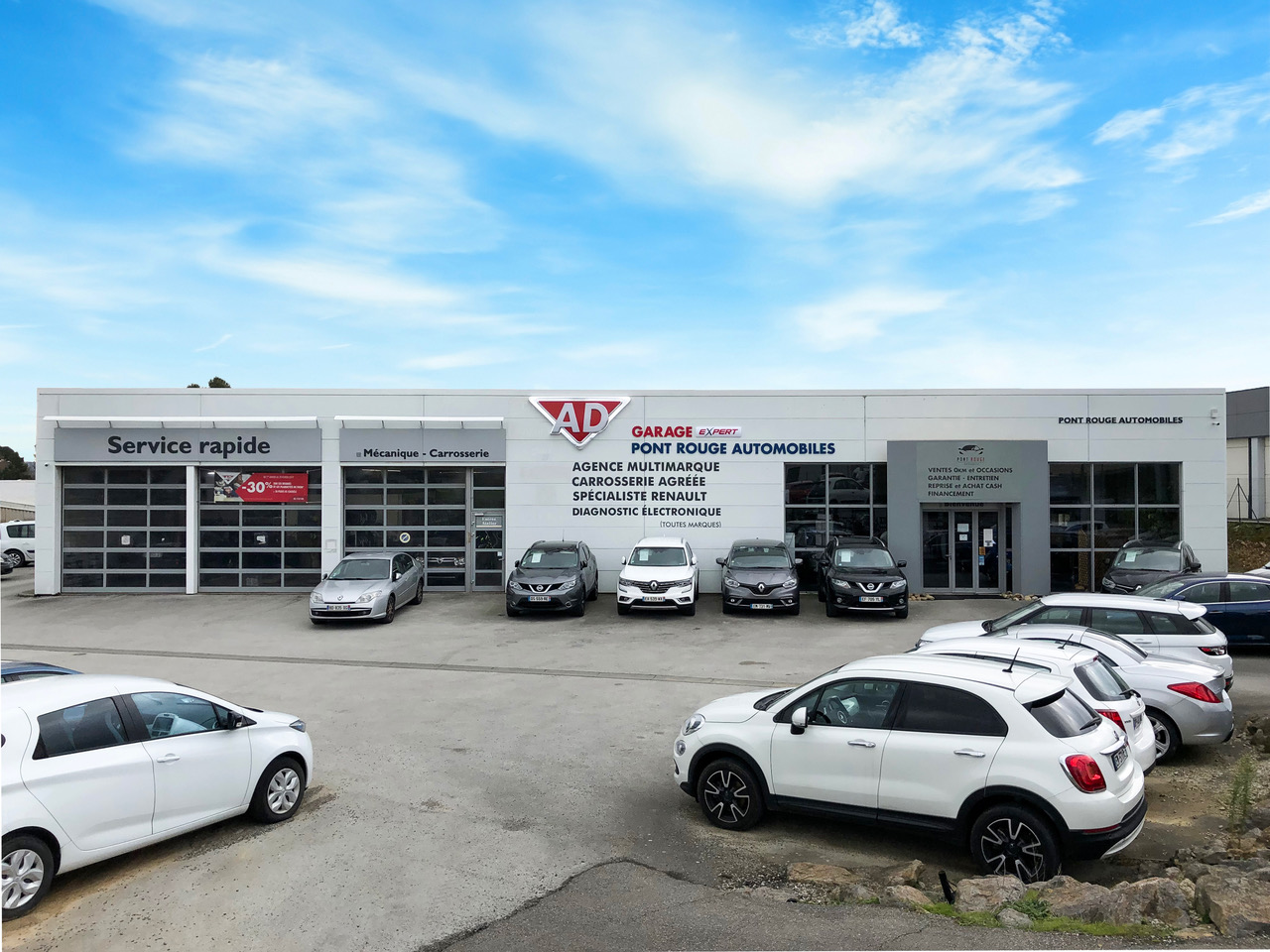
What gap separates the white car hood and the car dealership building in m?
15.7

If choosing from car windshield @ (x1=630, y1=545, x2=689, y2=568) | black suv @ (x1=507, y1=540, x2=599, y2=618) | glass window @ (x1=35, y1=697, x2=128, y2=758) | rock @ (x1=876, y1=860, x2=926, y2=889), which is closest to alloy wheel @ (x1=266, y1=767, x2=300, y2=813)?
glass window @ (x1=35, y1=697, x2=128, y2=758)

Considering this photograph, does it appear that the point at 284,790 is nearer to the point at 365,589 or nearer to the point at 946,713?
the point at 946,713

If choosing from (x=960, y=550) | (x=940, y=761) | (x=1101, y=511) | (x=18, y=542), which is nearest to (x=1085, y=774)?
(x=940, y=761)

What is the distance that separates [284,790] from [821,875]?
14.3ft

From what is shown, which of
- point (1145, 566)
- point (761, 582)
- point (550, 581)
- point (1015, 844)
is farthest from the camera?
point (1145, 566)

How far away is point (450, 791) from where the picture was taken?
773 centimetres

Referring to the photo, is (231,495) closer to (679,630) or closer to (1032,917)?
(679,630)

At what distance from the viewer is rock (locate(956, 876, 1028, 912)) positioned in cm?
508

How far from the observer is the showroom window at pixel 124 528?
23.4 meters

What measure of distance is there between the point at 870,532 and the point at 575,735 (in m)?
15.3

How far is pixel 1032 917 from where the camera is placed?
4.83 metres

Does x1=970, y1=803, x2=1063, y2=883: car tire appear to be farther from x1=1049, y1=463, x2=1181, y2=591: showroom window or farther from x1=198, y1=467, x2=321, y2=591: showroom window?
x1=198, y1=467, x2=321, y2=591: showroom window

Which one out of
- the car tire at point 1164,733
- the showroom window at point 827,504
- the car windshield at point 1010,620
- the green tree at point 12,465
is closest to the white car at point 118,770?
the car tire at point 1164,733

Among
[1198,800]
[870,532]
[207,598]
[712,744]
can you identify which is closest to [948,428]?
[870,532]
